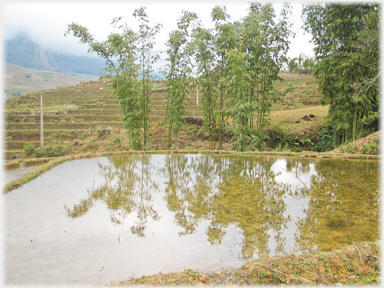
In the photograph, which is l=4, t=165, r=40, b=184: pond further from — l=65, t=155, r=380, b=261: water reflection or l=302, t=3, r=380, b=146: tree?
l=302, t=3, r=380, b=146: tree

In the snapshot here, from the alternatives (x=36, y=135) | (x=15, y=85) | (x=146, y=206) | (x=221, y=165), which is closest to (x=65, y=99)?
(x=36, y=135)

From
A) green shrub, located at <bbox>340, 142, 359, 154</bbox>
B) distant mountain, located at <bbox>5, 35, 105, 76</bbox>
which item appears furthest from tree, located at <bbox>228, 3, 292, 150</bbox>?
distant mountain, located at <bbox>5, 35, 105, 76</bbox>

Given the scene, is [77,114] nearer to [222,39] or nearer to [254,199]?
[222,39]

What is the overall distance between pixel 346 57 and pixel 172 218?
7035mm

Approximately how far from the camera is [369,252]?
237 centimetres

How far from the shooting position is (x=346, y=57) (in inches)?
303

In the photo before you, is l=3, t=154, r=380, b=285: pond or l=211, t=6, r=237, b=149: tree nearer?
l=3, t=154, r=380, b=285: pond

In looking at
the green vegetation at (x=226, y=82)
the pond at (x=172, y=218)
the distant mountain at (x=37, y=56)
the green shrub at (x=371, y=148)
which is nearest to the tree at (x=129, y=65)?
the green vegetation at (x=226, y=82)

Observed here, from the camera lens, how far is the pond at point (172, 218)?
2303 mm

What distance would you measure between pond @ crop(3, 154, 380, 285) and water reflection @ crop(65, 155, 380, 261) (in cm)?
1

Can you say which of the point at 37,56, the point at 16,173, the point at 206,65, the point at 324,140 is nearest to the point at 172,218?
the point at 16,173

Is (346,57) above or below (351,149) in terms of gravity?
above

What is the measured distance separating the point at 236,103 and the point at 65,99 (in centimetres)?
1897

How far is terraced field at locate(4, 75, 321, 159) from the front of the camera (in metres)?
→ 15.6
